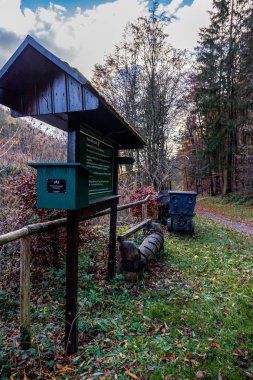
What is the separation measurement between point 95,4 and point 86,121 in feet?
26.1

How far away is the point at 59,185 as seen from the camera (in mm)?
2230

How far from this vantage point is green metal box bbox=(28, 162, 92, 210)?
220 cm

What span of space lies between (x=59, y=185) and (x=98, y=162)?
1085mm

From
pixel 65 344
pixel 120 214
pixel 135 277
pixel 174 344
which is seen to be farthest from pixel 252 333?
pixel 120 214

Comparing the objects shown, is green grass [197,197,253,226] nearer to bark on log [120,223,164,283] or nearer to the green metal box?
bark on log [120,223,164,283]

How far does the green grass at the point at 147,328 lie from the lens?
7.27 ft

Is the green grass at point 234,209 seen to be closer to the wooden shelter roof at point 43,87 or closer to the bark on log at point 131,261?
the bark on log at point 131,261

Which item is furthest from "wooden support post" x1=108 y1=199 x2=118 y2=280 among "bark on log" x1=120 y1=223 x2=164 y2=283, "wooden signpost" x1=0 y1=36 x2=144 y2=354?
"wooden signpost" x1=0 y1=36 x2=144 y2=354

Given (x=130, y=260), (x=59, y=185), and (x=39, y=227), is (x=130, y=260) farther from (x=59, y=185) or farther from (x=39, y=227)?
(x=59, y=185)

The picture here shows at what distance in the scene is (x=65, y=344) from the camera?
244 centimetres

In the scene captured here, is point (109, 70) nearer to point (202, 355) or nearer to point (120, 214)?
point (120, 214)

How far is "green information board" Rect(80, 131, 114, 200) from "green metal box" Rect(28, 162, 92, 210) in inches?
14.2

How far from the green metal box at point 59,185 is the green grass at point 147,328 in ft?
4.95

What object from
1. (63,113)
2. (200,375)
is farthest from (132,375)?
(63,113)
